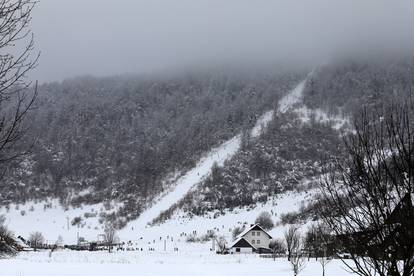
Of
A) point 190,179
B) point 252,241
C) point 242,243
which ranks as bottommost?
point 242,243

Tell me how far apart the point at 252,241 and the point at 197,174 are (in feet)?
219

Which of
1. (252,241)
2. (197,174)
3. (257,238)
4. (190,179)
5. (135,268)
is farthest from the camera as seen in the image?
(197,174)

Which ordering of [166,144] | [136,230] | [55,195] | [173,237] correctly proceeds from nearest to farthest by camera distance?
[173,237]
[136,230]
[55,195]
[166,144]

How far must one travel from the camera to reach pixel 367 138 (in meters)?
7.04

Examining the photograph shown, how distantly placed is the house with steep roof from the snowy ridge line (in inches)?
1756

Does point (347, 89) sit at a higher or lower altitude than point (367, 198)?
higher

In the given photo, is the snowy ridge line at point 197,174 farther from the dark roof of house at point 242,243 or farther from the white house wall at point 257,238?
the dark roof of house at point 242,243

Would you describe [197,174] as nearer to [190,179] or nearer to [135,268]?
[190,179]

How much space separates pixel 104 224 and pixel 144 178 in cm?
3607

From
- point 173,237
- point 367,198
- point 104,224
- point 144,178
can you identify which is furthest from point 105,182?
point 367,198

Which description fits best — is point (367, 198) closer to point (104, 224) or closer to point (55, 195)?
point (104, 224)

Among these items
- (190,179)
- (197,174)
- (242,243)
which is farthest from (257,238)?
(197,174)

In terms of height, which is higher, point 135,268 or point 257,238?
point 257,238

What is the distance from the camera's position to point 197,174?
154 m
